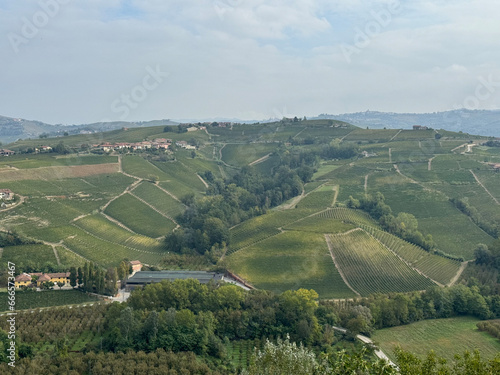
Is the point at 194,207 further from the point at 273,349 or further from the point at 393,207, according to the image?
the point at 273,349

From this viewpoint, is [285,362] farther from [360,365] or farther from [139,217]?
[139,217]

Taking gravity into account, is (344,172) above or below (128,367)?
above

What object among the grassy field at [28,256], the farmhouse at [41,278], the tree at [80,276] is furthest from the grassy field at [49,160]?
the tree at [80,276]

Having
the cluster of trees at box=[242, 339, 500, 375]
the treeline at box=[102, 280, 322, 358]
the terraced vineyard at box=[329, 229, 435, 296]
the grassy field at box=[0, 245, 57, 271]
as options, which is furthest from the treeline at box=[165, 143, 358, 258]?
the cluster of trees at box=[242, 339, 500, 375]

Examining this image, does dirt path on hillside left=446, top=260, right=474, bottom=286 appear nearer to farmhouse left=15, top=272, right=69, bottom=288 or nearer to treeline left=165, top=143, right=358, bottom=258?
treeline left=165, top=143, right=358, bottom=258

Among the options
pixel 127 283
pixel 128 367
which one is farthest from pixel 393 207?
pixel 128 367

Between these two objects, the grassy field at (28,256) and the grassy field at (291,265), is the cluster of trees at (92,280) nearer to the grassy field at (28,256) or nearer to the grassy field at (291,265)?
the grassy field at (28,256)
